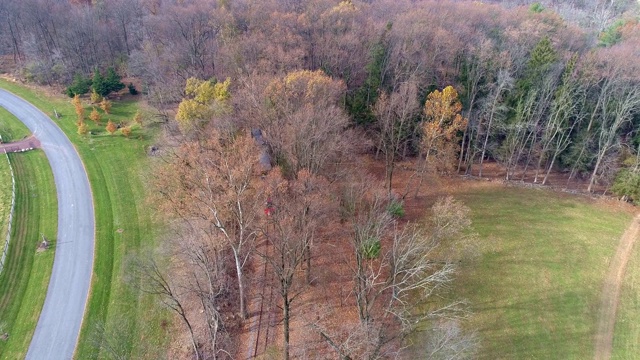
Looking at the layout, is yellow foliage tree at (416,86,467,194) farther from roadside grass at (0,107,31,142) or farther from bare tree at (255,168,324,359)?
roadside grass at (0,107,31,142)

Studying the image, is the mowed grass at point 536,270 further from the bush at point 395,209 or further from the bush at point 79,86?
the bush at point 79,86

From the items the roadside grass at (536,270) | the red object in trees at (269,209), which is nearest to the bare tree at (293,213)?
the red object in trees at (269,209)

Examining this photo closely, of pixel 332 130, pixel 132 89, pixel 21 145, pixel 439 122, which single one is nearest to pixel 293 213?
pixel 332 130

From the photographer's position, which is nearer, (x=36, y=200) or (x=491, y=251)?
(x=491, y=251)

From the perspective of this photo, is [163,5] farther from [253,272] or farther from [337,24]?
[253,272]

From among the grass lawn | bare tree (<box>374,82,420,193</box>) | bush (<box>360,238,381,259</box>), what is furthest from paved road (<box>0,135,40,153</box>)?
bush (<box>360,238,381,259</box>)

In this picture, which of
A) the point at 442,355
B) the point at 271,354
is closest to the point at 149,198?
the point at 271,354

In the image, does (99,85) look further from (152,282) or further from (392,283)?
(392,283)
